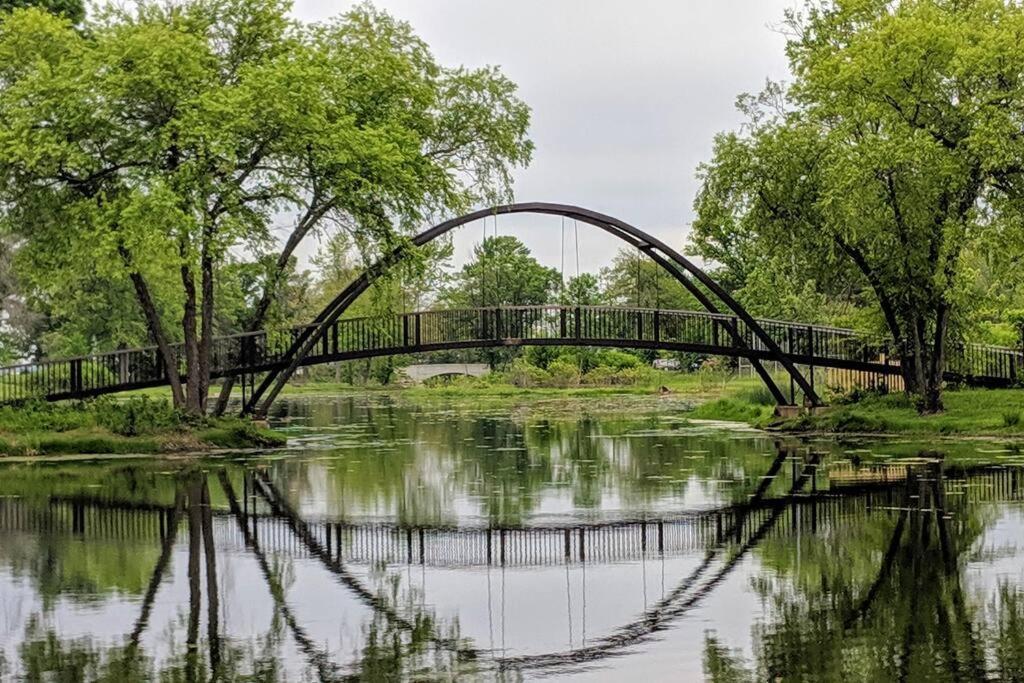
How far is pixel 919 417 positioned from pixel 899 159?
22.3ft

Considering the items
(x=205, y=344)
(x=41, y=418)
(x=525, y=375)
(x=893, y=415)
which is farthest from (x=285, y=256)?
(x=525, y=375)

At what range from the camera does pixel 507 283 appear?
101875 mm

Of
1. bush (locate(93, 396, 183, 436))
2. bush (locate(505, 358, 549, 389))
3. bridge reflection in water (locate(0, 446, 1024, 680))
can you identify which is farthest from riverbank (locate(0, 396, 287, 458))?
bush (locate(505, 358, 549, 389))

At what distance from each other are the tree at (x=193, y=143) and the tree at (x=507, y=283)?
6132 cm

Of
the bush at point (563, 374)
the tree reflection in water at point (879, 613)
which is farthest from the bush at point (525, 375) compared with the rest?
the tree reflection in water at point (879, 613)

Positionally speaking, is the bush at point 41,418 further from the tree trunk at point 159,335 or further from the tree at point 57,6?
the tree at point 57,6

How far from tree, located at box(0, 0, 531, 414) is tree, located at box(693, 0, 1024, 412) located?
940 centimetres

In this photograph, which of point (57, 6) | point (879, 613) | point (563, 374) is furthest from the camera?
point (563, 374)

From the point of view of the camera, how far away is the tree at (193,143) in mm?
32688

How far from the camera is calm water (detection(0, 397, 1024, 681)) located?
1166cm

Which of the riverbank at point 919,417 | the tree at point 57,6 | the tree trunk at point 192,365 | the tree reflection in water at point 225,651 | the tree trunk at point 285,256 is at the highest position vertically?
the tree at point 57,6

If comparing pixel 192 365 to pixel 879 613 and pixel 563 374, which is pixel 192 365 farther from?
pixel 563 374

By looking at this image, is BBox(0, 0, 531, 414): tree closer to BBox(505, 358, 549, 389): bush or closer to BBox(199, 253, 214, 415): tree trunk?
BBox(199, 253, 214, 415): tree trunk

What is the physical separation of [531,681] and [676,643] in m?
1.83
